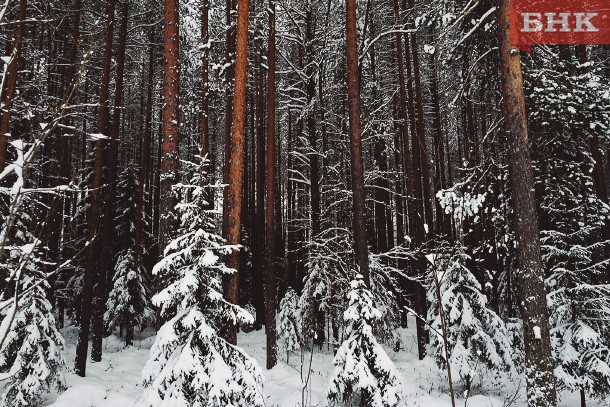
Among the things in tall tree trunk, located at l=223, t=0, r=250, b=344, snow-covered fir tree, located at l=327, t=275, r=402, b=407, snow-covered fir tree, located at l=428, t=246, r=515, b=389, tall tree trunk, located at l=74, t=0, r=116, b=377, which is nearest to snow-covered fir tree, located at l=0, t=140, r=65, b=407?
tall tree trunk, located at l=74, t=0, r=116, b=377

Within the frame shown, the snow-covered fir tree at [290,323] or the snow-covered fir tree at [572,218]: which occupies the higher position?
the snow-covered fir tree at [572,218]

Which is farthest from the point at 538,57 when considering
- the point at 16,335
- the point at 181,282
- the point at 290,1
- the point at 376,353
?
the point at 16,335

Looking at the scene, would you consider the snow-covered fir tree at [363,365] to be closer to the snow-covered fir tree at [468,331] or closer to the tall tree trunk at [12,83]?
the snow-covered fir tree at [468,331]

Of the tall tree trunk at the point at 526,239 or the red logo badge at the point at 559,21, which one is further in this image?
the red logo badge at the point at 559,21

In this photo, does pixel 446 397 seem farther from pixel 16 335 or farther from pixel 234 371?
pixel 16 335

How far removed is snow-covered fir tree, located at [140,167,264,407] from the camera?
20.6 ft

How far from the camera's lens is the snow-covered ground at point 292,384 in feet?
30.4

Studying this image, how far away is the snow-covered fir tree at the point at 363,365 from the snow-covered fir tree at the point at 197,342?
2.25 meters

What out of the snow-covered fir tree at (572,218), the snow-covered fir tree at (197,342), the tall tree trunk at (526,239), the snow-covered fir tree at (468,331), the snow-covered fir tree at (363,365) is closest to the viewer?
the snow-covered fir tree at (197,342)

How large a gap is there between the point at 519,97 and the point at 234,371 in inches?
286

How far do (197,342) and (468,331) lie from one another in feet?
25.6

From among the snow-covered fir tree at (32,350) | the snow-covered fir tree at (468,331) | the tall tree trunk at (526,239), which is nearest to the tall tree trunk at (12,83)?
the snow-covered fir tree at (32,350)

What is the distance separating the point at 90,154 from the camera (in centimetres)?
1939

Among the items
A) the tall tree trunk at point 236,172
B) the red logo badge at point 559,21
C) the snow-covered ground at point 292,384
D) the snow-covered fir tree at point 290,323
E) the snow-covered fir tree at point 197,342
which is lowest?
the snow-covered ground at point 292,384
